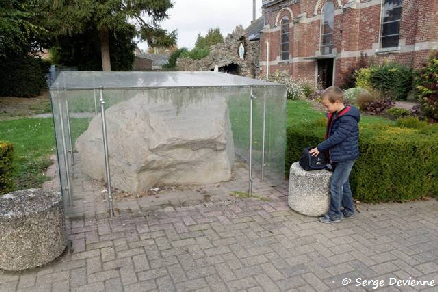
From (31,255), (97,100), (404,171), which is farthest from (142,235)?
(404,171)

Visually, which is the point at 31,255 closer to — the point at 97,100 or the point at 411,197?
the point at 97,100

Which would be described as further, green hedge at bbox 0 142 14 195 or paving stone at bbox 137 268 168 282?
green hedge at bbox 0 142 14 195

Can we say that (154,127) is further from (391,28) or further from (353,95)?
(391,28)

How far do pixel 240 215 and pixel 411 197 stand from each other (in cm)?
272

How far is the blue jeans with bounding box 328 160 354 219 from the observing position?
4.35 metres

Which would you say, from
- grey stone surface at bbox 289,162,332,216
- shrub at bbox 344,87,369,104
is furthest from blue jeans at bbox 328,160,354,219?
shrub at bbox 344,87,369,104

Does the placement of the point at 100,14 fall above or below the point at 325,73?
above

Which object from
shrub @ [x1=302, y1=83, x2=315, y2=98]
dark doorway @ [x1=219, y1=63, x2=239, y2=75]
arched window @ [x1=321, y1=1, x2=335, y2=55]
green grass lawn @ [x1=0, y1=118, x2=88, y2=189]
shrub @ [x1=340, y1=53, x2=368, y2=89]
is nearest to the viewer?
green grass lawn @ [x1=0, y1=118, x2=88, y2=189]

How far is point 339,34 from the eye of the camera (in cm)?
2158

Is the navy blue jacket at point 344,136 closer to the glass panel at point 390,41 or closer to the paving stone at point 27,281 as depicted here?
the paving stone at point 27,281

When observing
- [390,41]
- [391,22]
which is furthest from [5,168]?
[391,22]

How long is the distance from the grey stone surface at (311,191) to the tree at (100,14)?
18898 millimetres

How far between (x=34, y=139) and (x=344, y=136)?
8646mm

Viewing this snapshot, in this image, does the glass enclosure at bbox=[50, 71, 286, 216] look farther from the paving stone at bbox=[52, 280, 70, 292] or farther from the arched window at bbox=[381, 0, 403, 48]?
the arched window at bbox=[381, 0, 403, 48]
